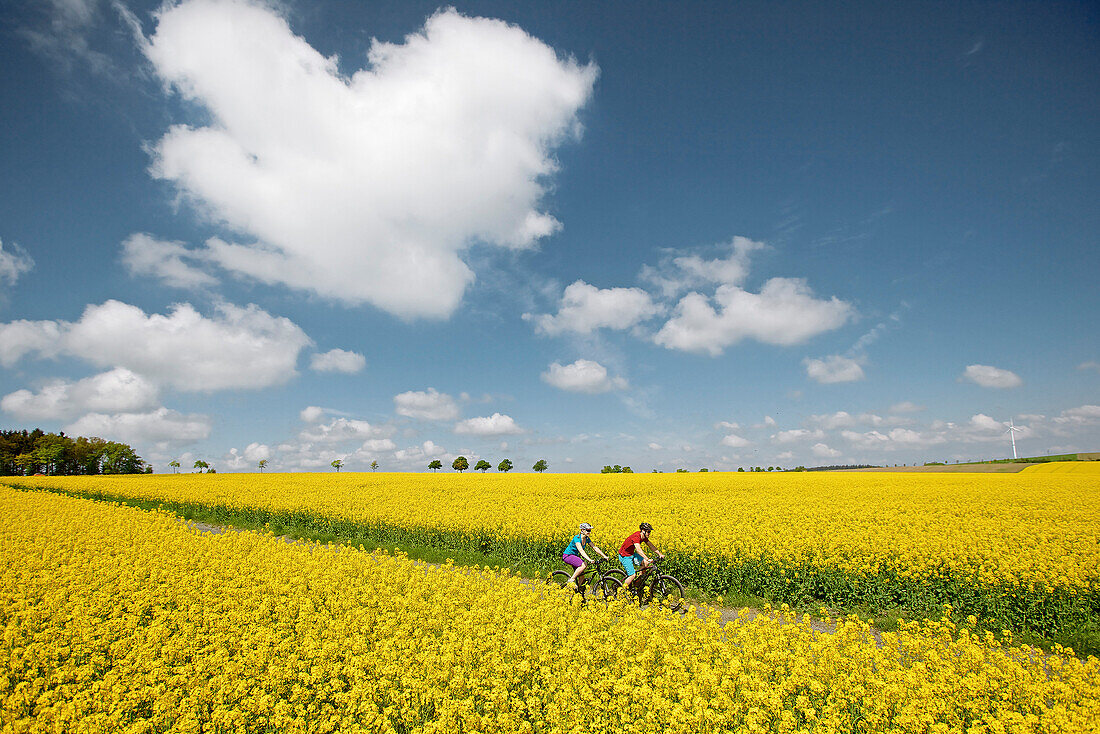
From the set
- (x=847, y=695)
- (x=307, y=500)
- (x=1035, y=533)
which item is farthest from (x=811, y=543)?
(x=307, y=500)

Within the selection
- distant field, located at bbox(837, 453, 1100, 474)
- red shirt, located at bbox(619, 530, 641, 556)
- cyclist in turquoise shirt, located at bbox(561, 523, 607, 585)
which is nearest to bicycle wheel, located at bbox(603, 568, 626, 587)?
cyclist in turquoise shirt, located at bbox(561, 523, 607, 585)

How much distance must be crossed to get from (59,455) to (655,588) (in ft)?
365

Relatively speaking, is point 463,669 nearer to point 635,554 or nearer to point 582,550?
point 582,550

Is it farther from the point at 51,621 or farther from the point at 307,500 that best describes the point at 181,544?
the point at 307,500

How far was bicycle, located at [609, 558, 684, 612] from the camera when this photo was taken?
31.6ft

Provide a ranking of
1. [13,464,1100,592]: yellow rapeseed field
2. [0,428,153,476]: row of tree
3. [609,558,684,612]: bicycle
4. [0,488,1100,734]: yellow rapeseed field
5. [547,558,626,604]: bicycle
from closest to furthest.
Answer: [0,488,1100,734]: yellow rapeseed field < [609,558,684,612]: bicycle < [547,558,626,604]: bicycle < [13,464,1100,592]: yellow rapeseed field < [0,428,153,476]: row of tree

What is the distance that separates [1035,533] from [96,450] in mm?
122430

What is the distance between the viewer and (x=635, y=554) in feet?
32.9

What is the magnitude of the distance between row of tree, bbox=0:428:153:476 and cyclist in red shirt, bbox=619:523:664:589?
108523 millimetres

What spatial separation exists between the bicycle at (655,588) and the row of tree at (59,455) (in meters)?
109

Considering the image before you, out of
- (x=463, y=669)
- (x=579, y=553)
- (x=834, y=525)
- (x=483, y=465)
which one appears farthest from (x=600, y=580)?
(x=483, y=465)

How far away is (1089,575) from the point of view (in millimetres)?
9820

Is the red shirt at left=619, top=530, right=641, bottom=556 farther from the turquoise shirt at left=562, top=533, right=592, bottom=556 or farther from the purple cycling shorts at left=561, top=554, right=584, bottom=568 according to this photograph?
the purple cycling shorts at left=561, top=554, right=584, bottom=568

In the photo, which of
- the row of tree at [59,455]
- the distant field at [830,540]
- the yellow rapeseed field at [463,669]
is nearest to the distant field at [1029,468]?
the distant field at [830,540]
